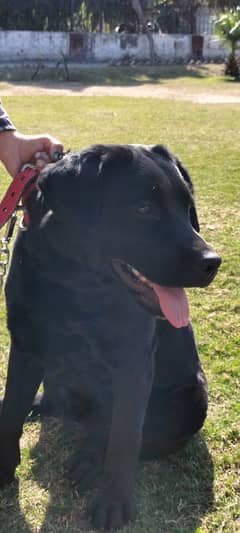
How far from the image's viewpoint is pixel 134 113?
12.4 meters

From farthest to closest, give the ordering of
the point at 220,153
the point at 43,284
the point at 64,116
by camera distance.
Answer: the point at 64,116
the point at 220,153
the point at 43,284

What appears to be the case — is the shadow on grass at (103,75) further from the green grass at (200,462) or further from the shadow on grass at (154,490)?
the shadow on grass at (154,490)

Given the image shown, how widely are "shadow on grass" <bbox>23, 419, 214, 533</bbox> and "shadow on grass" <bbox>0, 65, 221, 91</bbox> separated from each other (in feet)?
56.3

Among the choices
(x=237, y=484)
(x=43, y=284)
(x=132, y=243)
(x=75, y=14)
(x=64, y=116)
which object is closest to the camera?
(x=132, y=243)

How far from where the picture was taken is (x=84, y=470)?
2240 millimetres

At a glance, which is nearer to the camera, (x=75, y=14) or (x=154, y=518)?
(x=154, y=518)

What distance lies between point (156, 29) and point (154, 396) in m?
32.2

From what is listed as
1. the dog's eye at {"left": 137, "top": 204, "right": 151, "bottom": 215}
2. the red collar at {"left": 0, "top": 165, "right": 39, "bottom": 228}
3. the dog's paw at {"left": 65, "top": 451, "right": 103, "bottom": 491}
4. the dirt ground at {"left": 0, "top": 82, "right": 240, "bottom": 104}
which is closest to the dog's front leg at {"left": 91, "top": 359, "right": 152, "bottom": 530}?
the dog's paw at {"left": 65, "top": 451, "right": 103, "bottom": 491}

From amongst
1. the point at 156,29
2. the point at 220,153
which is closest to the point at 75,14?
the point at 156,29

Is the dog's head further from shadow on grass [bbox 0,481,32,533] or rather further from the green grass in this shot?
shadow on grass [bbox 0,481,32,533]

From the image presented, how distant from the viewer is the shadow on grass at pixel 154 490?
2104 millimetres

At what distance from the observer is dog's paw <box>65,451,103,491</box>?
87.9 inches

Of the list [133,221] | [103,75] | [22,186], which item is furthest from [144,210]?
[103,75]

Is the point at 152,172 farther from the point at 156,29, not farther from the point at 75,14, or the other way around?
the point at 156,29
